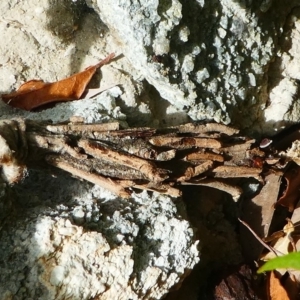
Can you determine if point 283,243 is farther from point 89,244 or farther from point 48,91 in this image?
point 48,91

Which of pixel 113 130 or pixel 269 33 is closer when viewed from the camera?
pixel 113 130

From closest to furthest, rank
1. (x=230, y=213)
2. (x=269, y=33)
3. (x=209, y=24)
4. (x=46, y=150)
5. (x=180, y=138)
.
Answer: (x=46, y=150)
(x=180, y=138)
(x=209, y=24)
(x=269, y=33)
(x=230, y=213)

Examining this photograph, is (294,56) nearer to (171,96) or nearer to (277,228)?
(171,96)

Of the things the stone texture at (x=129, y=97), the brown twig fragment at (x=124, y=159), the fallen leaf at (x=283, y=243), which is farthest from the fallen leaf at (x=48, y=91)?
the fallen leaf at (x=283, y=243)

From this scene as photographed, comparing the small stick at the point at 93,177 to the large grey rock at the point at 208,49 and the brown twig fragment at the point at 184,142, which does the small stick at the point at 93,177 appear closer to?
the brown twig fragment at the point at 184,142

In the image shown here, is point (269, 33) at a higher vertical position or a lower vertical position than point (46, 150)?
higher

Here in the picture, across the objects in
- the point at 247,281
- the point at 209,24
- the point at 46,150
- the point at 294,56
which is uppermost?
the point at 209,24

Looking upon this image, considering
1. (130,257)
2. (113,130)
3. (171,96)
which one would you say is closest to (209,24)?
(171,96)
